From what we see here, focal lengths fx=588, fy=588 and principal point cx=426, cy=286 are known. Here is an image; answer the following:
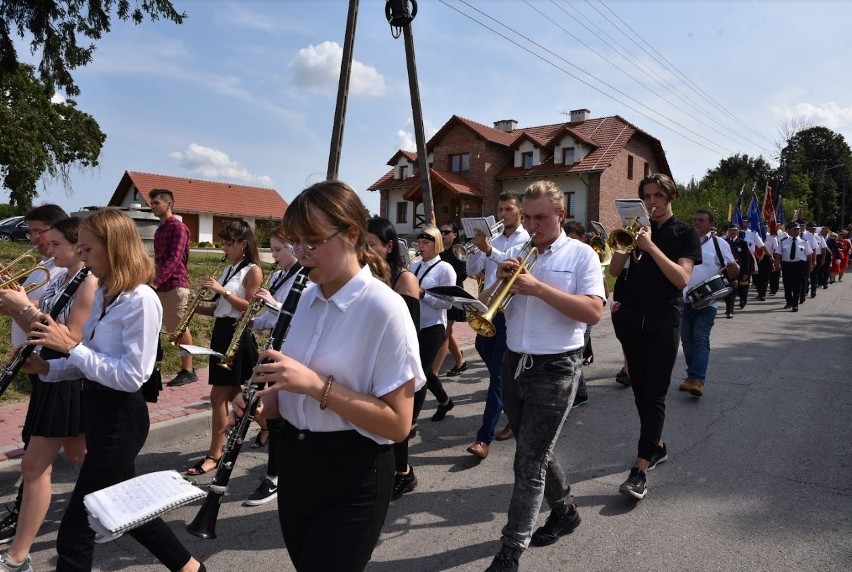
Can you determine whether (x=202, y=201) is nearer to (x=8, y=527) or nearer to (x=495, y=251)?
(x=495, y=251)

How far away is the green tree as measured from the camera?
2700 centimetres

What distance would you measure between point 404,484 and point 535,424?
1506 mm

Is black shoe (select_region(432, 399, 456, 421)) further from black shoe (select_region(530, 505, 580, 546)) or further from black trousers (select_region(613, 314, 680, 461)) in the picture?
black shoe (select_region(530, 505, 580, 546))

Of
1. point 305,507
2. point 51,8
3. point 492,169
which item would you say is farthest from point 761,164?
point 305,507

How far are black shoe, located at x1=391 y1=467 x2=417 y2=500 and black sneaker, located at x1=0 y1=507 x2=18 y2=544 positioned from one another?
7.58 ft

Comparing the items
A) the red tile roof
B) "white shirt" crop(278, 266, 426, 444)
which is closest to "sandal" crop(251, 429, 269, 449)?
"white shirt" crop(278, 266, 426, 444)

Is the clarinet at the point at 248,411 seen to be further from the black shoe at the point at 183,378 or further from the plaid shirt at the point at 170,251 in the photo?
the plaid shirt at the point at 170,251

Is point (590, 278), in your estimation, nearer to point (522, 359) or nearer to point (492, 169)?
point (522, 359)

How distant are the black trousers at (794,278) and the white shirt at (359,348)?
14.5 metres

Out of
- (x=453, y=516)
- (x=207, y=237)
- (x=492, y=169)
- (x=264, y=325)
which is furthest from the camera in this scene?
(x=207, y=237)

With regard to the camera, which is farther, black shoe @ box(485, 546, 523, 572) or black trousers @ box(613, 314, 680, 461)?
A: black trousers @ box(613, 314, 680, 461)

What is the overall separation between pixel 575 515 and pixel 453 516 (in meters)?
0.80

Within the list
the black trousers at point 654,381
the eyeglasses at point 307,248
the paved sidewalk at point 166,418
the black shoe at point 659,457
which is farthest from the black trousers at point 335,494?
→ the paved sidewalk at point 166,418

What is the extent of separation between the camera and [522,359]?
3174 millimetres
